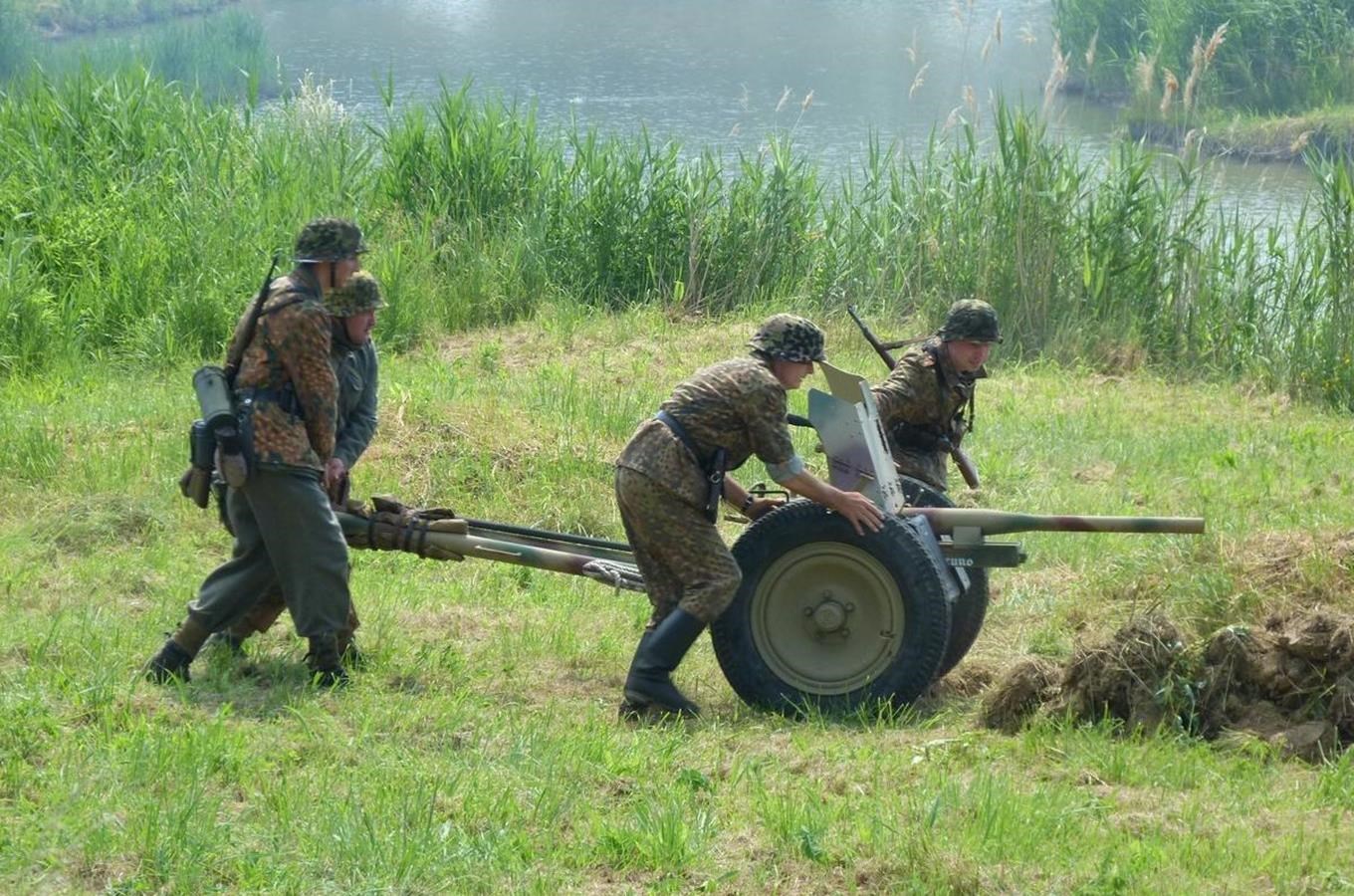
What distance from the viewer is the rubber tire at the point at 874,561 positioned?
7367 millimetres

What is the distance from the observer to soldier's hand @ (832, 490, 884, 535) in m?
7.30

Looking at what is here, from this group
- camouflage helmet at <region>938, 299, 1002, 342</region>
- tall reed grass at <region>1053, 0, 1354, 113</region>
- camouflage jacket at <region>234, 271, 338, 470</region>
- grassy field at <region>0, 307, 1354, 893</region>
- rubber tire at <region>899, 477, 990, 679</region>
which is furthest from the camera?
tall reed grass at <region>1053, 0, 1354, 113</region>

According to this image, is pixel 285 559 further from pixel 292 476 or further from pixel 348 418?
pixel 348 418


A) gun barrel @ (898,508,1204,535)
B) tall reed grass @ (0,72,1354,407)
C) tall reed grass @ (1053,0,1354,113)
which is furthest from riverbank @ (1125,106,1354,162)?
gun barrel @ (898,508,1204,535)

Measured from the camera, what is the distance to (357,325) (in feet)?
25.4

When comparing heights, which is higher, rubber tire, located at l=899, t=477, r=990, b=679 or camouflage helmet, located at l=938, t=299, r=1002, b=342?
camouflage helmet, located at l=938, t=299, r=1002, b=342

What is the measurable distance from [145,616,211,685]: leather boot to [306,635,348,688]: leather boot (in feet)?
1.41

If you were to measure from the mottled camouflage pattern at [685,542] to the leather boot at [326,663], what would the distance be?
1322 millimetres

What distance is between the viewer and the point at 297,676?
7.56 m

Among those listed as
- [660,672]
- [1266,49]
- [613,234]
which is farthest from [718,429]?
[1266,49]

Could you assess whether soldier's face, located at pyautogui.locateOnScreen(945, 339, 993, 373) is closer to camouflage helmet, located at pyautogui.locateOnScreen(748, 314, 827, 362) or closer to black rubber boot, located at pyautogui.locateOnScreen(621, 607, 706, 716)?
camouflage helmet, located at pyautogui.locateOnScreen(748, 314, 827, 362)

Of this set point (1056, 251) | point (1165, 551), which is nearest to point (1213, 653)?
point (1165, 551)

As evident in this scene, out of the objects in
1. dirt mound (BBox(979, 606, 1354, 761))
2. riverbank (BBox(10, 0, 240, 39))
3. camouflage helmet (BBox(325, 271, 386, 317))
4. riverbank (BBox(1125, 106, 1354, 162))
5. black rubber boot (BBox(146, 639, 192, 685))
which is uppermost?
camouflage helmet (BBox(325, 271, 386, 317))

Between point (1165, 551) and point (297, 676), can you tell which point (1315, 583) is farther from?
point (297, 676)
